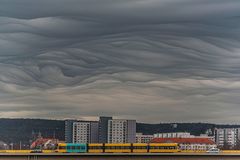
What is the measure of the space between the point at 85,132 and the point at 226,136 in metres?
6.00

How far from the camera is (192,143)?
33812 millimetres

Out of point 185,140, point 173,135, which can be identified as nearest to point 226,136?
point 185,140

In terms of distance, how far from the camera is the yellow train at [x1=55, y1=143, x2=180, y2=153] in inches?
1288

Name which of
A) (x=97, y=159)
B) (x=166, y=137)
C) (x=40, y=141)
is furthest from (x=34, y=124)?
(x=166, y=137)

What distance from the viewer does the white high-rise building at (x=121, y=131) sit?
32625mm

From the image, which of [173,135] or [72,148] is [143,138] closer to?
[173,135]

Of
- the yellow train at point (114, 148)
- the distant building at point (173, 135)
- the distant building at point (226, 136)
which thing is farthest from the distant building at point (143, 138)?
the distant building at point (226, 136)

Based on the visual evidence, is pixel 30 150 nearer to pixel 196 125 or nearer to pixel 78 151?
pixel 78 151

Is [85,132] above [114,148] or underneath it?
above

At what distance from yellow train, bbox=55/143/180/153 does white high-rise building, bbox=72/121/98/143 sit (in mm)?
399

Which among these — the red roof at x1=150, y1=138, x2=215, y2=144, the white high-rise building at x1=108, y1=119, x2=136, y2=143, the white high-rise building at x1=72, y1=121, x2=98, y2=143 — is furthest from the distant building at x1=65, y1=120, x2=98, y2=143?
the red roof at x1=150, y1=138, x2=215, y2=144

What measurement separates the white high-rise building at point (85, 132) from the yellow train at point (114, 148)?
→ 40 cm

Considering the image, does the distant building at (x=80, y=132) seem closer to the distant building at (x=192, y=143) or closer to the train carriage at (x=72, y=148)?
the train carriage at (x=72, y=148)

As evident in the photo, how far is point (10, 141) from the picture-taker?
33438mm
